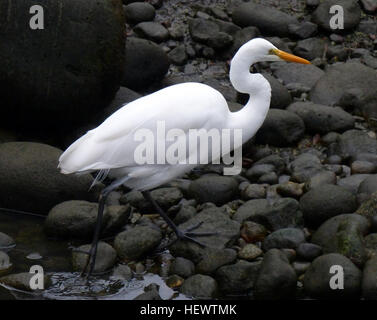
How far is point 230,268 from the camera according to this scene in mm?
5363

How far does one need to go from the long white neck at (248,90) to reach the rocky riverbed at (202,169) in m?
0.75

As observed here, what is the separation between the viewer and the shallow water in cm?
537

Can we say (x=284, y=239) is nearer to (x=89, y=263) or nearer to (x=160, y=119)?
(x=160, y=119)

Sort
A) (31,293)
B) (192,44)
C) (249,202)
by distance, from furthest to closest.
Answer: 1. (192,44)
2. (249,202)
3. (31,293)

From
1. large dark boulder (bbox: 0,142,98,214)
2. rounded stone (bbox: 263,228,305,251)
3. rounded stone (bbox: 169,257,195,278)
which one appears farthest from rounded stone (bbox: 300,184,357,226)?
large dark boulder (bbox: 0,142,98,214)

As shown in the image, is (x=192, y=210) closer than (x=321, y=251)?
No

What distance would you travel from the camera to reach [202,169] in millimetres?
7117

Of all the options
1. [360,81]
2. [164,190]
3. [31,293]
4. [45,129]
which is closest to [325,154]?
[360,81]

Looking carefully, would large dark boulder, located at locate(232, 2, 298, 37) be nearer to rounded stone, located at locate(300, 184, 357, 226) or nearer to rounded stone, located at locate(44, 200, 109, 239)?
rounded stone, located at locate(300, 184, 357, 226)

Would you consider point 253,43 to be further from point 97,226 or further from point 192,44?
point 192,44

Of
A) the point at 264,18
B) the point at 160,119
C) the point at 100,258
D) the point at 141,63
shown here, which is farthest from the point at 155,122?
the point at 264,18

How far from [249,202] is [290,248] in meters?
0.81

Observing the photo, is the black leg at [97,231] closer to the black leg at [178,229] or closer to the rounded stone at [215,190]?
the black leg at [178,229]

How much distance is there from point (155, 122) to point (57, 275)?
1.45m
